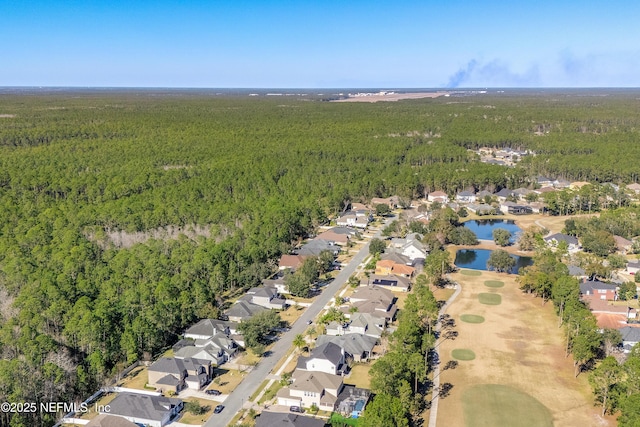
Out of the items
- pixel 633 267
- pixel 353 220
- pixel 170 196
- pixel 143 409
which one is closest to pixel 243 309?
pixel 143 409

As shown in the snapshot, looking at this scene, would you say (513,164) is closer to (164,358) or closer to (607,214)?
(607,214)

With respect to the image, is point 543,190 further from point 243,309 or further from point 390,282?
point 243,309

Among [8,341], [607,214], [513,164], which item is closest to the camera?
[8,341]

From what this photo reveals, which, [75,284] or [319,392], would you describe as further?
[75,284]

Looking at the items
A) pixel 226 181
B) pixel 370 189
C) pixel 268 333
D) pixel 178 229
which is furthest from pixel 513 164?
pixel 268 333

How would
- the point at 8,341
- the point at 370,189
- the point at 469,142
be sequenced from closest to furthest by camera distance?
the point at 8,341, the point at 370,189, the point at 469,142

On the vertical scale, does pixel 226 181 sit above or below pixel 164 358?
above

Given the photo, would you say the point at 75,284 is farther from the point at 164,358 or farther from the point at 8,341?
the point at 164,358
